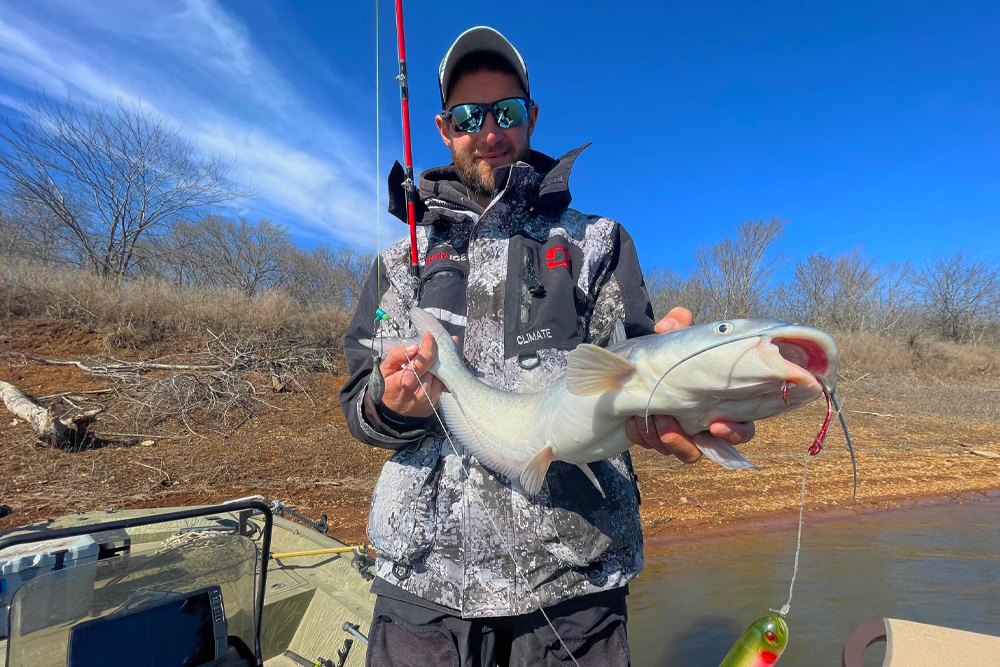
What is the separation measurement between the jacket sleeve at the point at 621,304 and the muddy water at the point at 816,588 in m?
4.20

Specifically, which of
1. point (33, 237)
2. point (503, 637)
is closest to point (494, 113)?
point (503, 637)

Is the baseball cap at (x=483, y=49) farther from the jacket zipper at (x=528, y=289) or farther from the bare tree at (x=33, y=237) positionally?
the bare tree at (x=33, y=237)

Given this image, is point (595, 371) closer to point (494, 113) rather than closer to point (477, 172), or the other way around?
point (477, 172)

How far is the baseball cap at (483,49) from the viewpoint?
2562 millimetres

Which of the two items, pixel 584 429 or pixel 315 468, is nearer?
pixel 584 429

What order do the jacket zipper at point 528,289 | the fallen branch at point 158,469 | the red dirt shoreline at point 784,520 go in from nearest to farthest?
the jacket zipper at point 528,289, the red dirt shoreline at point 784,520, the fallen branch at point 158,469

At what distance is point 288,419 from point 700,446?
1039cm

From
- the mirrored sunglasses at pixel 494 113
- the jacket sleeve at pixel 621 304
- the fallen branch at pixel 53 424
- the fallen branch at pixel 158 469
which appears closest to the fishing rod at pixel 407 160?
the mirrored sunglasses at pixel 494 113

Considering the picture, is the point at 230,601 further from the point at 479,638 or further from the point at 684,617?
the point at 684,617

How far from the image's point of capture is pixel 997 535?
768 centimetres

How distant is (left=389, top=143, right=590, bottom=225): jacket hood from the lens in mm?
2326

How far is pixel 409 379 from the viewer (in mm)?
2021

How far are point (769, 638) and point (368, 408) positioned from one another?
1.90m

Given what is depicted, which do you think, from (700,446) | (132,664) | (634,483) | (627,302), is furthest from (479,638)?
(627,302)
